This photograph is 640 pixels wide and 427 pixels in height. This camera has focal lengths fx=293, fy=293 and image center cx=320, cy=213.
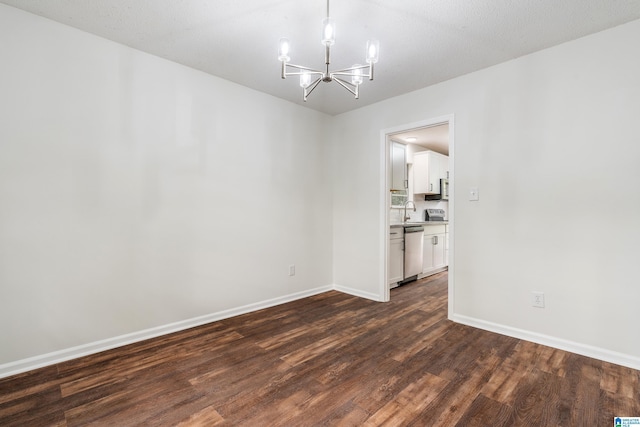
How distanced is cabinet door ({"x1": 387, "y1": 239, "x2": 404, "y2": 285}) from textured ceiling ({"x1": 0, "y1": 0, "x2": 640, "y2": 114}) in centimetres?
235

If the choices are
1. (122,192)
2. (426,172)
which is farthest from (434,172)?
(122,192)

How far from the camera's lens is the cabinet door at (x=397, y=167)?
451 cm

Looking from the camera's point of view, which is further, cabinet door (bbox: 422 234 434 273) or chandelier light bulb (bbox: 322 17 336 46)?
cabinet door (bbox: 422 234 434 273)

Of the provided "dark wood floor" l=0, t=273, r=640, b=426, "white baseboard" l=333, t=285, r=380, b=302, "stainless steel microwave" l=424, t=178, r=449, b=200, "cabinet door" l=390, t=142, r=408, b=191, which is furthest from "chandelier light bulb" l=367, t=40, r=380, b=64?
"stainless steel microwave" l=424, t=178, r=449, b=200

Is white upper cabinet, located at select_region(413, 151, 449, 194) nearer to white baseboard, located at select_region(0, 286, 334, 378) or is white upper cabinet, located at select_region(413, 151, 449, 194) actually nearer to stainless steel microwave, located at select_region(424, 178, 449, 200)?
stainless steel microwave, located at select_region(424, 178, 449, 200)

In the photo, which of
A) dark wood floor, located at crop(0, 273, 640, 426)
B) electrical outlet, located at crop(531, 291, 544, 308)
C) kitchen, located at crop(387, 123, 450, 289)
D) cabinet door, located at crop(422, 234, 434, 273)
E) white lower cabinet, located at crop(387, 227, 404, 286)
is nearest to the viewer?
dark wood floor, located at crop(0, 273, 640, 426)

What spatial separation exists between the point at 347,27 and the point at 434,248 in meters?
Answer: 4.23

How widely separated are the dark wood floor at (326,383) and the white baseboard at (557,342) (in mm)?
76

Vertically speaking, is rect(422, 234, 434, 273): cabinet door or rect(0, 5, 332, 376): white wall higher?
rect(0, 5, 332, 376): white wall

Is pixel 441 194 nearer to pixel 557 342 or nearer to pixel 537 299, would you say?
pixel 537 299

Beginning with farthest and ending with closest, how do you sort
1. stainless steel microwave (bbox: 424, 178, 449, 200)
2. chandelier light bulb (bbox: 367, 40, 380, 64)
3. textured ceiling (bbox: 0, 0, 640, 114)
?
stainless steel microwave (bbox: 424, 178, 449, 200), textured ceiling (bbox: 0, 0, 640, 114), chandelier light bulb (bbox: 367, 40, 380, 64)

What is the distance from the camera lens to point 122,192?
2508mm

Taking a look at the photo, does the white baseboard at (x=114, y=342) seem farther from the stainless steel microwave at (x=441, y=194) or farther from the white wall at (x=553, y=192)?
the stainless steel microwave at (x=441, y=194)

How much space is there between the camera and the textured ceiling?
2.02m
